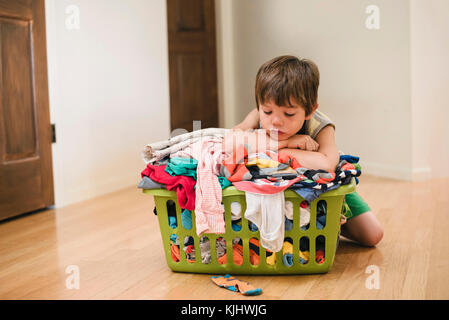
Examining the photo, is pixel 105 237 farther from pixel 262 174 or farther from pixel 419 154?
pixel 419 154

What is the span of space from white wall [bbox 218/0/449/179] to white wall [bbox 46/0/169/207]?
879 millimetres

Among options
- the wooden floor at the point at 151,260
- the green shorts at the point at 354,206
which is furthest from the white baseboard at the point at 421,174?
the green shorts at the point at 354,206

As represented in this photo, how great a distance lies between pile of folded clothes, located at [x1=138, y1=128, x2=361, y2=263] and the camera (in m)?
1.27

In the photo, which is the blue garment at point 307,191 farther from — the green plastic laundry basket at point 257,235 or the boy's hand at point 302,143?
the boy's hand at point 302,143

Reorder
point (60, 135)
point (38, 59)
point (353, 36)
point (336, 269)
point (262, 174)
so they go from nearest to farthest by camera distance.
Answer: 1. point (262, 174)
2. point (336, 269)
3. point (38, 59)
4. point (60, 135)
5. point (353, 36)

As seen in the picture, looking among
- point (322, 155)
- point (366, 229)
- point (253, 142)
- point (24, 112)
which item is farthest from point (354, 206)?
point (24, 112)

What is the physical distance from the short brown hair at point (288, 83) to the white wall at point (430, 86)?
5.02 ft

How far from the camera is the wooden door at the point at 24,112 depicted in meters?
2.07

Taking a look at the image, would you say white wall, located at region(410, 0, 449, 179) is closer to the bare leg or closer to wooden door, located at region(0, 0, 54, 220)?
the bare leg

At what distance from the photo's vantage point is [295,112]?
1.37 metres

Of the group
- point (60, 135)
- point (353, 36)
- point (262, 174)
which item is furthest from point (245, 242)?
point (353, 36)

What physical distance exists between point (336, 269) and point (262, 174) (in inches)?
13.6

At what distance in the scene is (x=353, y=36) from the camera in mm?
2971

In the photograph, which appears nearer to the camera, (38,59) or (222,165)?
(222,165)
